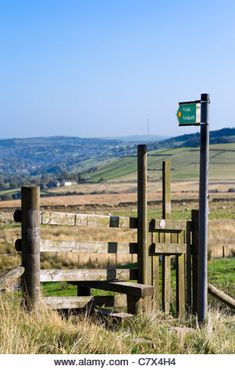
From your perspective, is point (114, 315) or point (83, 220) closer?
point (114, 315)

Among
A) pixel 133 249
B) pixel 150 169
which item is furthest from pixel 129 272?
pixel 150 169

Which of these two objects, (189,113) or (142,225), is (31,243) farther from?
A: (189,113)

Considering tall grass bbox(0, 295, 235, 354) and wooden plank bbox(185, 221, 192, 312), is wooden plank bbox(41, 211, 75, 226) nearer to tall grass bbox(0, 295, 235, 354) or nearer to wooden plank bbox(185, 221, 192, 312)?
tall grass bbox(0, 295, 235, 354)

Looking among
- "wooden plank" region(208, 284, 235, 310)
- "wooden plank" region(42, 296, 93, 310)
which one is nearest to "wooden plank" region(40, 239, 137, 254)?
"wooden plank" region(42, 296, 93, 310)

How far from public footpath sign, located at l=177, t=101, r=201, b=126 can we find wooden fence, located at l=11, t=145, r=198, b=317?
1312mm

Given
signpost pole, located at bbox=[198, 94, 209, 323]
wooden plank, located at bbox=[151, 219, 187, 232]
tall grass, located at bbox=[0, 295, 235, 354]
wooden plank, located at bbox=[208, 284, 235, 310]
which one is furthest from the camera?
wooden plank, located at bbox=[208, 284, 235, 310]

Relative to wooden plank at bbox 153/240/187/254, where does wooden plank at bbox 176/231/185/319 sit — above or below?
below

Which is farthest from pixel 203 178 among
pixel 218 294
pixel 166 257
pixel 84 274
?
pixel 218 294

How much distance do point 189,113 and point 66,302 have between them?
2623 millimetres

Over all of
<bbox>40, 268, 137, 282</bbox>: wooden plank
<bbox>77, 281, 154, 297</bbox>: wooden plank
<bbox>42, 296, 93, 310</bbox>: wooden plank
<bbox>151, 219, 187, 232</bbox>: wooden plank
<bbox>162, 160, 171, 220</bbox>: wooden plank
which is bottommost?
<bbox>42, 296, 93, 310</bbox>: wooden plank

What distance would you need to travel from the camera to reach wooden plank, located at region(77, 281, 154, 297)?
312 inches

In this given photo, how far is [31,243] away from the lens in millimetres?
7730

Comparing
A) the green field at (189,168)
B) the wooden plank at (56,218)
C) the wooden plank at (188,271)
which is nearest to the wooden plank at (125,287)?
the wooden plank at (56,218)
